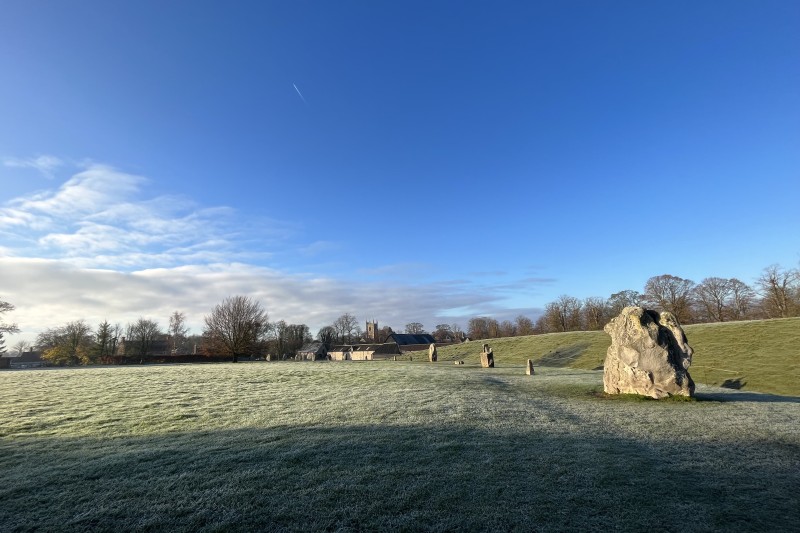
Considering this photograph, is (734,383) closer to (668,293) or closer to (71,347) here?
(668,293)

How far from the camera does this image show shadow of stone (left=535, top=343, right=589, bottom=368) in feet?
124

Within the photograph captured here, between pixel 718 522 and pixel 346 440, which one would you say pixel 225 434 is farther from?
pixel 718 522

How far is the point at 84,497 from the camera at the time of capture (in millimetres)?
5133

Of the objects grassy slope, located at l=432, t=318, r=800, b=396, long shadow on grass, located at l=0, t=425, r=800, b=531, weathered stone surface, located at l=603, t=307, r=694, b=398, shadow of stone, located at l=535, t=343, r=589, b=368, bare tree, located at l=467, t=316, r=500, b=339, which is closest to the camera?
long shadow on grass, located at l=0, t=425, r=800, b=531

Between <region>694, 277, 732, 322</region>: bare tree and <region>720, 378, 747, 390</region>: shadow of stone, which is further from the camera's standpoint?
<region>694, 277, 732, 322</region>: bare tree

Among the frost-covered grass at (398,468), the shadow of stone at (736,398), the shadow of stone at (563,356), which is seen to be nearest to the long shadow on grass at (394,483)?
the frost-covered grass at (398,468)

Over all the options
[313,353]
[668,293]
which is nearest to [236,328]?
[313,353]

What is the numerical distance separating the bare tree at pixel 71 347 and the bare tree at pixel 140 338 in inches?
246

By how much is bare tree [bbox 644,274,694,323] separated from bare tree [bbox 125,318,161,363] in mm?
89366

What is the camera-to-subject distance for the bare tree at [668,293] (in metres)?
68.0

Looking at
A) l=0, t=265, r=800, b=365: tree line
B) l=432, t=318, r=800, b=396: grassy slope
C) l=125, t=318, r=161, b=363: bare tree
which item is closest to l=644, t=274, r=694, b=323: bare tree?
l=0, t=265, r=800, b=365: tree line

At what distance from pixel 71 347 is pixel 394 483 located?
2927 inches

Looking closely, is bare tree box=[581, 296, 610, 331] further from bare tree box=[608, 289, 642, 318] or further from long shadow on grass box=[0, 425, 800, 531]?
long shadow on grass box=[0, 425, 800, 531]

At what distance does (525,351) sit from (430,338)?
66.8 metres
